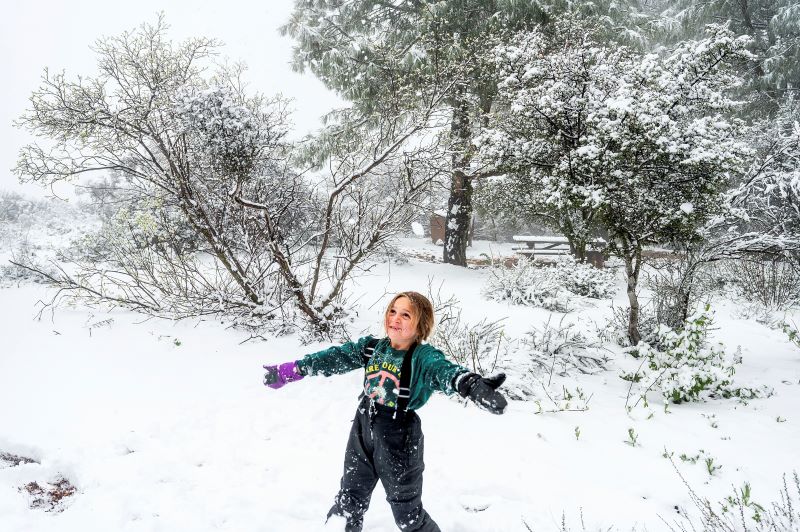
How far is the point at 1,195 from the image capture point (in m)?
20.7

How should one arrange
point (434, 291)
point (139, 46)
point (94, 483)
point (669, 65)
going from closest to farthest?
point (94, 483)
point (669, 65)
point (139, 46)
point (434, 291)

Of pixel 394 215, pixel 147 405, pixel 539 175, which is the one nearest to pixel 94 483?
pixel 147 405

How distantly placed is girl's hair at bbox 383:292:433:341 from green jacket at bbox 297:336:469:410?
0.09 meters

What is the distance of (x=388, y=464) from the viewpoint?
7.04ft

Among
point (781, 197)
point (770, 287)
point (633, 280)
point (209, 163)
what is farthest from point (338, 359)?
point (770, 287)

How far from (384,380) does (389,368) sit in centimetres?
7

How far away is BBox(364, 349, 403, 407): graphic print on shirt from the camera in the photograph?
7.06 ft

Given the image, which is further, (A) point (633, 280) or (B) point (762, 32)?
(B) point (762, 32)

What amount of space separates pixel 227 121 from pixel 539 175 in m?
4.26

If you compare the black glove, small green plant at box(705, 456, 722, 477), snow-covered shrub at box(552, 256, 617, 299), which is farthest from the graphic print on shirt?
snow-covered shrub at box(552, 256, 617, 299)

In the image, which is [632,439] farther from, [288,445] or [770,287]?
[770,287]

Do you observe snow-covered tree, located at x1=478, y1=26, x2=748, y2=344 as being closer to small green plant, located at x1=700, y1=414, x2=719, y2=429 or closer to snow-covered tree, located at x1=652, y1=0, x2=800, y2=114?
small green plant, located at x1=700, y1=414, x2=719, y2=429

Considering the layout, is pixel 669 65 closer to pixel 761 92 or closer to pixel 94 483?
pixel 94 483

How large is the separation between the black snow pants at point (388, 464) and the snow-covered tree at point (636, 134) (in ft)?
12.8
